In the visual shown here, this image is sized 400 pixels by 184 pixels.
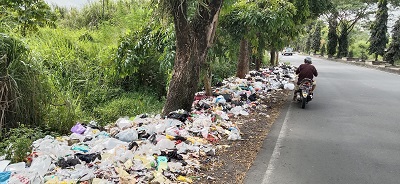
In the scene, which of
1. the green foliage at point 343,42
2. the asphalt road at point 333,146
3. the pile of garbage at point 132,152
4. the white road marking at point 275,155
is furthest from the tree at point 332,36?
the pile of garbage at point 132,152

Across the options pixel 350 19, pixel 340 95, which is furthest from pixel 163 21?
pixel 350 19

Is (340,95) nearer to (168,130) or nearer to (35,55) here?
(168,130)

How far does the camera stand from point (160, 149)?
5262 millimetres

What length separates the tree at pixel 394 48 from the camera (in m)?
28.2

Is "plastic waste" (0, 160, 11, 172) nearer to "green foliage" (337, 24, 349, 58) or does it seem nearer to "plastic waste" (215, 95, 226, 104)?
"plastic waste" (215, 95, 226, 104)

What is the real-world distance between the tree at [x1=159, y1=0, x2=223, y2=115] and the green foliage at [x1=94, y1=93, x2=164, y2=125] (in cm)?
189

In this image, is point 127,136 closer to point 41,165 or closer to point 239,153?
point 41,165

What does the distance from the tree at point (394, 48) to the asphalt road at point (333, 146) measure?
20547mm

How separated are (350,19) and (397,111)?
38728 millimetres

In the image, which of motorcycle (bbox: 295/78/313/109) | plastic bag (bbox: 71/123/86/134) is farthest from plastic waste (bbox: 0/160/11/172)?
motorcycle (bbox: 295/78/313/109)

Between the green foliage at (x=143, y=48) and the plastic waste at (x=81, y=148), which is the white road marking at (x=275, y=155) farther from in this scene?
the green foliage at (x=143, y=48)

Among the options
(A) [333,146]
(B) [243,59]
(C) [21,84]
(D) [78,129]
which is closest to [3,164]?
(D) [78,129]

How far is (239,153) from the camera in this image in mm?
5738

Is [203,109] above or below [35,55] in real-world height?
below
